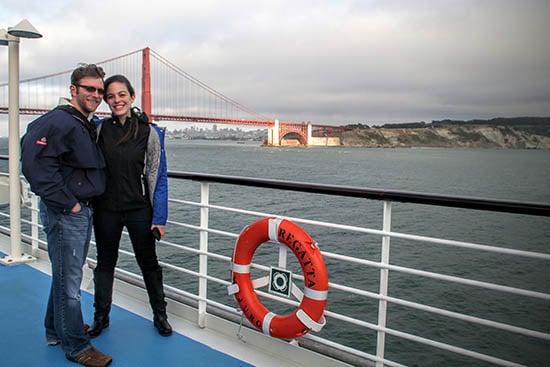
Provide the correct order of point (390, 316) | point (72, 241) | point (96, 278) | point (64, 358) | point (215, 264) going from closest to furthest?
point (72, 241) < point (64, 358) < point (96, 278) < point (390, 316) < point (215, 264)

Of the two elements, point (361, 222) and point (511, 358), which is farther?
point (361, 222)

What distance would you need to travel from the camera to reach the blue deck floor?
5.02ft

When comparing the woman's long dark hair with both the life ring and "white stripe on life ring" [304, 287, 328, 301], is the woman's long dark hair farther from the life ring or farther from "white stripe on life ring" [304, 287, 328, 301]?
"white stripe on life ring" [304, 287, 328, 301]

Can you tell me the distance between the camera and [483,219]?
38.8 feet

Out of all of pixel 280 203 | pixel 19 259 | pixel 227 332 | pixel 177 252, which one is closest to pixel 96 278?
pixel 227 332

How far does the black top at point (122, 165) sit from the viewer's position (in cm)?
152

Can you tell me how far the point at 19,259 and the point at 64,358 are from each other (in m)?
1.17

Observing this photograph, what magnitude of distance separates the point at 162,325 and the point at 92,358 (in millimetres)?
298

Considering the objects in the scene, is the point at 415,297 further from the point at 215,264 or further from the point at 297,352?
the point at 297,352

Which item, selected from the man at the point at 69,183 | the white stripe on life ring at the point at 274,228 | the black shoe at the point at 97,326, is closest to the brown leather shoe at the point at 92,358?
the man at the point at 69,183

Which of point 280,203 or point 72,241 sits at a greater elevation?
point 72,241

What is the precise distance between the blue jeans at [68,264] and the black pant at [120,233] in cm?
8

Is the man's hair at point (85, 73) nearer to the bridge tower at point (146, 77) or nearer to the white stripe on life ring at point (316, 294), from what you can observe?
the white stripe on life ring at point (316, 294)

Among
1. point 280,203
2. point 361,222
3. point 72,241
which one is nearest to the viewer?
point 72,241
